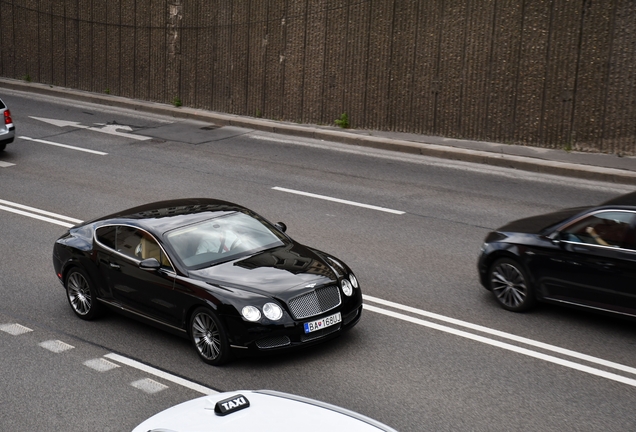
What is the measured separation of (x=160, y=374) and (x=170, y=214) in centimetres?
210

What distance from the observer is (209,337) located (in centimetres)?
836

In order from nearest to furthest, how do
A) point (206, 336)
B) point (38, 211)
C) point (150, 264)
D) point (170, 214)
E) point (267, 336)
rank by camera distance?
point (267, 336)
point (206, 336)
point (150, 264)
point (170, 214)
point (38, 211)

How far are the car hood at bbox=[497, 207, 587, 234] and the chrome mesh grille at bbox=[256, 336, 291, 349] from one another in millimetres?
3242

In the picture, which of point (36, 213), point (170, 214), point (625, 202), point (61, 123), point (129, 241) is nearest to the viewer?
point (625, 202)

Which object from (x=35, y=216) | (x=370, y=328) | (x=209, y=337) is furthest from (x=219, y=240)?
(x=35, y=216)

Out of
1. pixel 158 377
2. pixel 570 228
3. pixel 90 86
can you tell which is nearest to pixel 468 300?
pixel 570 228

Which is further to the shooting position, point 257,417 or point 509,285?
point 509,285

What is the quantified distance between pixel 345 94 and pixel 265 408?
17.5m

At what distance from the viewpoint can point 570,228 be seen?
9195mm

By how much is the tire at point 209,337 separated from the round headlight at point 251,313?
292 mm

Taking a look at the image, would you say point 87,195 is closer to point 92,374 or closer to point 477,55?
point 92,374

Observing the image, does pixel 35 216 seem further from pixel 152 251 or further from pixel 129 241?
pixel 152 251

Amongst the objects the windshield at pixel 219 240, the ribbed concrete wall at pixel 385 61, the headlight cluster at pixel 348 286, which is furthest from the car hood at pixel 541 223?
the ribbed concrete wall at pixel 385 61

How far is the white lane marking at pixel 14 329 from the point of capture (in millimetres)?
9289
